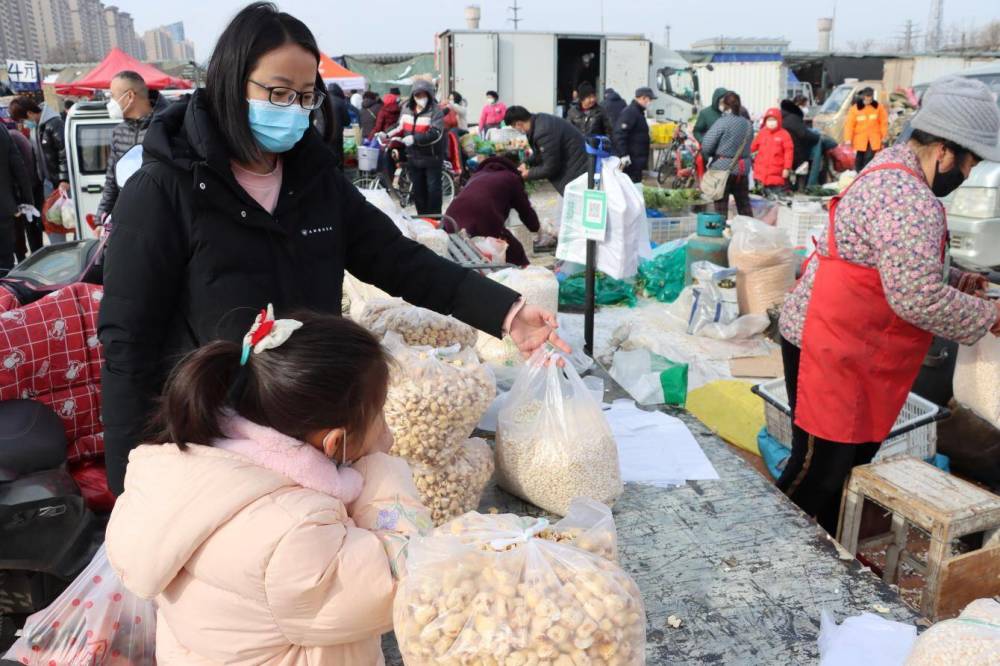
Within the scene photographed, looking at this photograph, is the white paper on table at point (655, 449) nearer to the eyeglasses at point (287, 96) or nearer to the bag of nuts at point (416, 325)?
the bag of nuts at point (416, 325)

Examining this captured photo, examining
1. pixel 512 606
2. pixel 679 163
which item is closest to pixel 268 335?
pixel 512 606

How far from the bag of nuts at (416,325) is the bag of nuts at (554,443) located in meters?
0.44

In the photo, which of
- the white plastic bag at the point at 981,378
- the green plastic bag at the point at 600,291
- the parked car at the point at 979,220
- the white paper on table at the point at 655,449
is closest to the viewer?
the white paper on table at the point at 655,449

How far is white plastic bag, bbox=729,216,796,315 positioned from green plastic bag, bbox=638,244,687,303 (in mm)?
692

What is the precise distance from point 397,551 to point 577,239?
10.2ft

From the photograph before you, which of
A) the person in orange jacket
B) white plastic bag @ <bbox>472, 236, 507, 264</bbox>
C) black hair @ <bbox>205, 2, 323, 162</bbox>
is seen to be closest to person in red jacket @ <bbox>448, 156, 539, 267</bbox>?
white plastic bag @ <bbox>472, 236, 507, 264</bbox>

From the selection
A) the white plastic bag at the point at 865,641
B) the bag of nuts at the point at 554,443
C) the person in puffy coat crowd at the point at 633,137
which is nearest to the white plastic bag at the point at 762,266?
the bag of nuts at the point at 554,443

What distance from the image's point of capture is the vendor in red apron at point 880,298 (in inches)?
82.0

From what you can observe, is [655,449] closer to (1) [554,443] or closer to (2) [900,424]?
(1) [554,443]

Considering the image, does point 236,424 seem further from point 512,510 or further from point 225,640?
point 512,510

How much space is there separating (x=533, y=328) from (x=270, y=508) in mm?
969

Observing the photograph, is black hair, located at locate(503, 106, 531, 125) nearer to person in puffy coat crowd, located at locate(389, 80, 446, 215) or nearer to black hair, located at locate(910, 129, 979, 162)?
person in puffy coat crowd, located at locate(389, 80, 446, 215)

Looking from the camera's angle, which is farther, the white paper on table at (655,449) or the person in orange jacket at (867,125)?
the person in orange jacket at (867,125)

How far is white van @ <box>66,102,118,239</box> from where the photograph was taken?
21.8 feet
